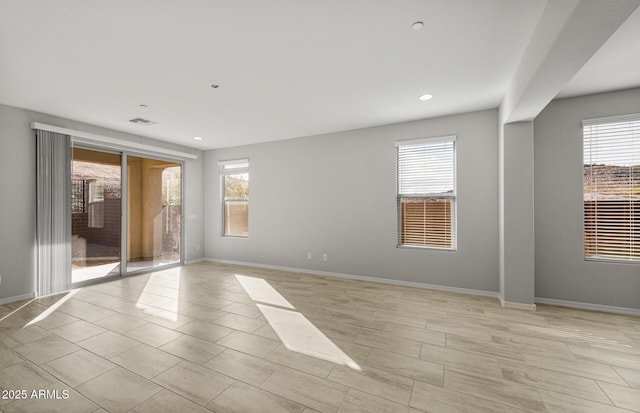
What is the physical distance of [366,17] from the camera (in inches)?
77.3

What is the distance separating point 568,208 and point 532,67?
2245 millimetres

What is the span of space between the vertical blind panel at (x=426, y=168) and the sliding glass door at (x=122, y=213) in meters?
4.66

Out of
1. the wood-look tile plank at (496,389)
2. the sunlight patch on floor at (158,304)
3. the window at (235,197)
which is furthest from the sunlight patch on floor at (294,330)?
the window at (235,197)

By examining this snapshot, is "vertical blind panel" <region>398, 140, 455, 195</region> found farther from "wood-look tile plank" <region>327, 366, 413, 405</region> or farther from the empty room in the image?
"wood-look tile plank" <region>327, 366, 413, 405</region>

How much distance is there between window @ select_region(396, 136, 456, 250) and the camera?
4160 millimetres

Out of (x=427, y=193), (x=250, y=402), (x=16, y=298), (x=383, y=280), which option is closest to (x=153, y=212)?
(x=16, y=298)

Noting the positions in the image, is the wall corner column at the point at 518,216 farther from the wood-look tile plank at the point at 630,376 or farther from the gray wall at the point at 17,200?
the gray wall at the point at 17,200

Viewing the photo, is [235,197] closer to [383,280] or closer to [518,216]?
[383,280]

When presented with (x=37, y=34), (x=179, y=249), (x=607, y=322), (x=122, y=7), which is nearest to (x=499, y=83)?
(x=607, y=322)

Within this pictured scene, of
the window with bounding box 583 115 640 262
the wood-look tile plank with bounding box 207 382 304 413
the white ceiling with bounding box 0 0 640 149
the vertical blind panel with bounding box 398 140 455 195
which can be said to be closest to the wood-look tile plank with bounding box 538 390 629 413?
the wood-look tile plank with bounding box 207 382 304 413

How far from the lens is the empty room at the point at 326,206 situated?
1900mm

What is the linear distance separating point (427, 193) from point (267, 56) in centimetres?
306

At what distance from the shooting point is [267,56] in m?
2.46

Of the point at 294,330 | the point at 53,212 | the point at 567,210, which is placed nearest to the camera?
the point at 294,330
